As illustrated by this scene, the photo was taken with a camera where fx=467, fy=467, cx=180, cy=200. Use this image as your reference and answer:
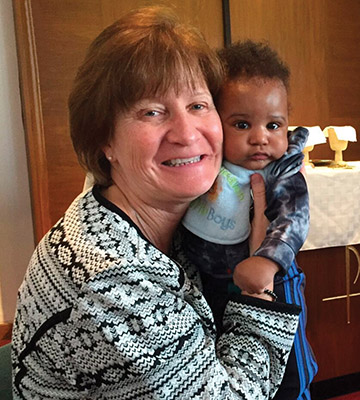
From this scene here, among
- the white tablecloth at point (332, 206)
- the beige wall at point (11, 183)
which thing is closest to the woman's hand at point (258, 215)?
the white tablecloth at point (332, 206)

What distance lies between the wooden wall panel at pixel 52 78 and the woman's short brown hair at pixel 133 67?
63.5 inches

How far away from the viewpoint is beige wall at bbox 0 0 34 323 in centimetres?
261

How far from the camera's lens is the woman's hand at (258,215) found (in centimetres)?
103

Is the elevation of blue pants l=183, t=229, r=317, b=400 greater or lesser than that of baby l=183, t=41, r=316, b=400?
lesser

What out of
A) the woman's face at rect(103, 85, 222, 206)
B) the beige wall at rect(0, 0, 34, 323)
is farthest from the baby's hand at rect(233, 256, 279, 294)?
the beige wall at rect(0, 0, 34, 323)

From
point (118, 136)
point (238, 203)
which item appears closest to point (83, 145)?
point (118, 136)

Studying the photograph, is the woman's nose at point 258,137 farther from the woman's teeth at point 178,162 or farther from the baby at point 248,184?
the woman's teeth at point 178,162

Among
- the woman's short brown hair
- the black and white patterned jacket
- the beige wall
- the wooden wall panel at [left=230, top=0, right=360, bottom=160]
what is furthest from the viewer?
the wooden wall panel at [left=230, top=0, right=360, bottom=160]

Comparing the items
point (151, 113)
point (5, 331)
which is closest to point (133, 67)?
point (151, 113)

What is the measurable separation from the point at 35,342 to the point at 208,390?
12.5 inches

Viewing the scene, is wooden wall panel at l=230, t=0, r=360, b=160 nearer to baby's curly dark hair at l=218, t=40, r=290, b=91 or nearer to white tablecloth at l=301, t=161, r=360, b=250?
white tablecloth at l=301, t=161, r=360, b=250

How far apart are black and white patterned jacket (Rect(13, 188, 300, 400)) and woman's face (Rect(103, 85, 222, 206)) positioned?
10 cm

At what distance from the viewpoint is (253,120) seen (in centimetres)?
102

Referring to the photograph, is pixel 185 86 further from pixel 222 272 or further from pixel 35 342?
pixel 35 342
